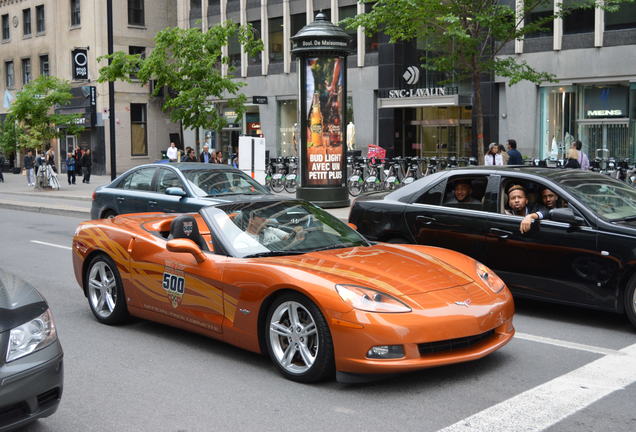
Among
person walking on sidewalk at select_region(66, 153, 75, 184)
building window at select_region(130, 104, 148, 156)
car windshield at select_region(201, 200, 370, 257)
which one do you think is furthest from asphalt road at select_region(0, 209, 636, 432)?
building window at select_region(130, 104, 148, 156)

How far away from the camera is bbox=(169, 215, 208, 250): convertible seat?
665 cm

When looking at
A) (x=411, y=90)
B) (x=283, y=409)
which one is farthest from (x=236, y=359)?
(x=411, y=90)

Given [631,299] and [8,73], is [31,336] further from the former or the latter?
[8,73]

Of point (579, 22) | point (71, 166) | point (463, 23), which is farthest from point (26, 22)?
point (463, 23)

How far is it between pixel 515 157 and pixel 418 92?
12341mm

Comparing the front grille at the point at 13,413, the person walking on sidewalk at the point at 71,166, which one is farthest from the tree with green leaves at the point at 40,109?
the front grille at the point at 13,413

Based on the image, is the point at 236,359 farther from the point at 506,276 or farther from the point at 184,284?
the point at 506,276

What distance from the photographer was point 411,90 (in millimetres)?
31562

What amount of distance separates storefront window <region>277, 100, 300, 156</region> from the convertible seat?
30498 millimetres

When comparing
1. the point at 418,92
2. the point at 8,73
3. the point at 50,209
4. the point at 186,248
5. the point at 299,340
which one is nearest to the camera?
the point at 299,340

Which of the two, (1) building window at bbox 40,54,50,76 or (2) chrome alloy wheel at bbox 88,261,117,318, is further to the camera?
(1) building window at bbox 40,54,50,76

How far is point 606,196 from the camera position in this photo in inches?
309

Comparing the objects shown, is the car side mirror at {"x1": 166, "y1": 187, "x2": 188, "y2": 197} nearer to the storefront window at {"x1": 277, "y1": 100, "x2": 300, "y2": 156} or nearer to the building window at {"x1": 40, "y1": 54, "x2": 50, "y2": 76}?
the storefront window at {"x1": 277, "y1": 100, "x2": 300, "y2": 156}

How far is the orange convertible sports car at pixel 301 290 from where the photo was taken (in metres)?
5.29
